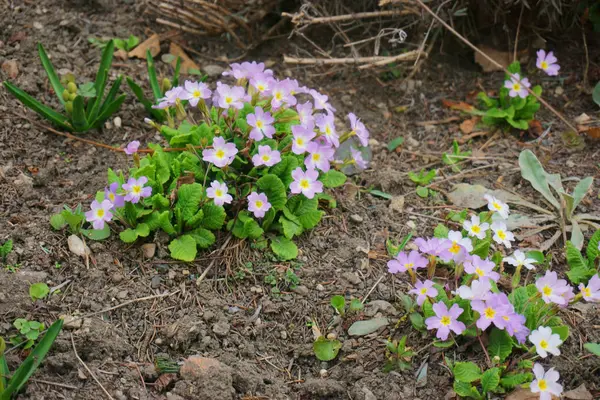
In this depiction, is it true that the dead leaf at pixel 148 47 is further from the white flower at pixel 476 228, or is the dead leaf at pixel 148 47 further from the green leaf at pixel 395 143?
the white flower at pixel 476 228

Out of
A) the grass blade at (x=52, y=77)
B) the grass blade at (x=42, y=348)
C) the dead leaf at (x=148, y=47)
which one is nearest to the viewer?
the grass blade at (x=42, y=348)

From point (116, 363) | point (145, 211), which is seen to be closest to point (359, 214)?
point (145, 211)

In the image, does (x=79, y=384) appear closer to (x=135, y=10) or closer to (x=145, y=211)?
(x=145, y=211)

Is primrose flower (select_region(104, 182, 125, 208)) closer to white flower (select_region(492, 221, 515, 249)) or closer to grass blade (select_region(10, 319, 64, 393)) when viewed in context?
grass blade (select_region(10, 319, 64, 393))

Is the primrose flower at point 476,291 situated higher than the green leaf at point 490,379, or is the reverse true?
the primrose flower at point 476,291

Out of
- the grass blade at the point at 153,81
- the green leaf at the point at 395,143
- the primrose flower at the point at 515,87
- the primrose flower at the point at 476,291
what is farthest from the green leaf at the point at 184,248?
the primrose flower at the point at 515,87

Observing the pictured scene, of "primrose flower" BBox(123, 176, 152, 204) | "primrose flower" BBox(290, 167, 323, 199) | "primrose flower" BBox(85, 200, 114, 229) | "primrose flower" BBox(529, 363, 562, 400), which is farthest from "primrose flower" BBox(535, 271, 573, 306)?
"primrose flower" BBox(85, 200, 114, 229)
